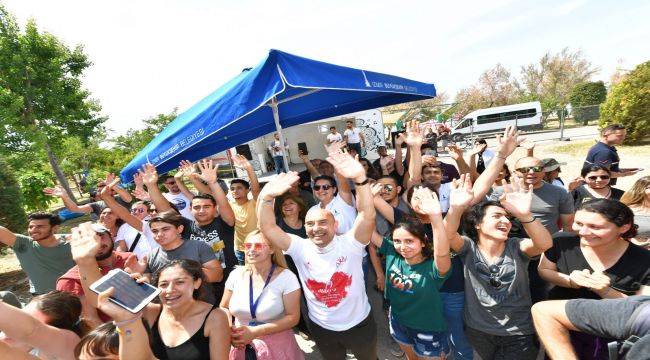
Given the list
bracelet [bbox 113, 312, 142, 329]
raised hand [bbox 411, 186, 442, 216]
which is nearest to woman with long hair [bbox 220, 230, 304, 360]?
bracelet [bbox 113, 312, 142, 329]

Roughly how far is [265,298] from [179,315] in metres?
0.61

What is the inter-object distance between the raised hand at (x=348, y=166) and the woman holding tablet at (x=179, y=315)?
1.42m

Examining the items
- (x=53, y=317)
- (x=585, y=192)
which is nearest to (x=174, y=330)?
(x=53, y=317)

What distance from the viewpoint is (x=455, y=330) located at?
254 centimetres

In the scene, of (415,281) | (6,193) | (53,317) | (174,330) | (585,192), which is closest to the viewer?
(53,317)

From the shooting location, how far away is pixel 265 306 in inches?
90.0

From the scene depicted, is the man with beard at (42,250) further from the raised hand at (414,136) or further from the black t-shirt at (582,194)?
the black t-shirt at (582,194)

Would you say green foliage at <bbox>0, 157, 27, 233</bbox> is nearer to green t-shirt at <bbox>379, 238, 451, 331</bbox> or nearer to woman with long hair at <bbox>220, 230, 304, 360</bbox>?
woman with long hair at <bbox>220, 230, 304, 360</bbox>

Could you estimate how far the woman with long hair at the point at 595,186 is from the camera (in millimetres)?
3162

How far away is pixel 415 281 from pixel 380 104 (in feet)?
14.1

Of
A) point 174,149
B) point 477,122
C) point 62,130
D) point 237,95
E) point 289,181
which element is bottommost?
point 477,122

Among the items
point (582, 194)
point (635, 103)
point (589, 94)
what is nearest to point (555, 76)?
point (589, 94)

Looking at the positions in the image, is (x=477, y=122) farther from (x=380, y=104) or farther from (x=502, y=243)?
(x=502, y=243)

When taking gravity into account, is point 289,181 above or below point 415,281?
above
